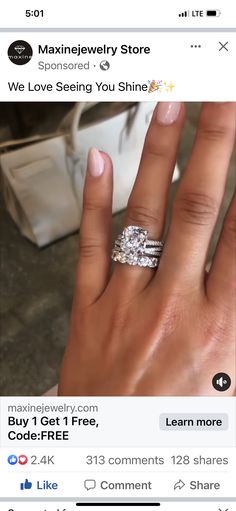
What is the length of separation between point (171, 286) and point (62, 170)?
84 centimetres

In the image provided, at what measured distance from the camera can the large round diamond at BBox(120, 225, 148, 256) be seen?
56 centimetres

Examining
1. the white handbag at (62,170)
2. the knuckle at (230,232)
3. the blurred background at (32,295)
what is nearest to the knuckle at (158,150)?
the knuckle at (230,232)

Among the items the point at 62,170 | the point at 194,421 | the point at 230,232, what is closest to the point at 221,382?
the point at 194,421

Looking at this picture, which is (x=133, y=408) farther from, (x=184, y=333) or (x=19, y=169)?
(x=19, y=169)

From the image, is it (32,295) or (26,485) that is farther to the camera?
(32,295)
